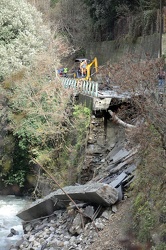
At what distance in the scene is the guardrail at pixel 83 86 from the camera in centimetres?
→ 2208

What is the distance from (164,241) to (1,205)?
1502 centimetres

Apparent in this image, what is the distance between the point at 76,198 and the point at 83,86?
33.0ft

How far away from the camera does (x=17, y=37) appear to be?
27.9 m

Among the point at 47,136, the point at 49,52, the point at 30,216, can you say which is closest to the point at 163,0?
the point at 49,52

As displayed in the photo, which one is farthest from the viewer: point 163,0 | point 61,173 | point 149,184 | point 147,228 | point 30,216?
point 163,0

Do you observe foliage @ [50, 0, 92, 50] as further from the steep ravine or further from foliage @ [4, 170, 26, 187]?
the steep ravine

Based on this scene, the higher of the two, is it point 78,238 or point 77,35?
point 77,35

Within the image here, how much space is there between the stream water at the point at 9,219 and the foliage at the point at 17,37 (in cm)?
671

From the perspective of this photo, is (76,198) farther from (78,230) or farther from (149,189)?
(149,189)

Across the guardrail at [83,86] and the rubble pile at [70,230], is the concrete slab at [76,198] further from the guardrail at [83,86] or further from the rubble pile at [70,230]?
the guardrail at [83,86]

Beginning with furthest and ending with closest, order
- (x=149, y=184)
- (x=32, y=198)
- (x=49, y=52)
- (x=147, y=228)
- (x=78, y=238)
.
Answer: (x=49, y=52), (x=32, y=198), (x=78, y=238), (x=149, y=184), (x=147, y=228)

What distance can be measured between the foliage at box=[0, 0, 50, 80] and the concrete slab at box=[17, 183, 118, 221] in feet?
37.3

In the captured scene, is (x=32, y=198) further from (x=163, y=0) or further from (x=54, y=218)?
(x=163, y=0)

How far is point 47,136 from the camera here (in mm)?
24203
